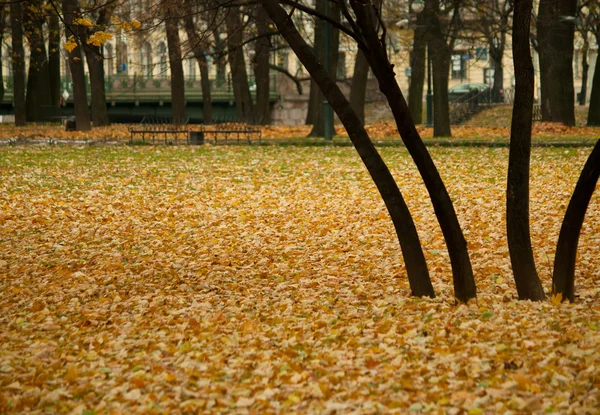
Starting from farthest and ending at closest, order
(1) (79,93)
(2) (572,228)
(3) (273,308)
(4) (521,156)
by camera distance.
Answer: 1. (1) (79,93)
2. (3) (273,308)
3. (2) (572,228)
4. (4) (521,156)

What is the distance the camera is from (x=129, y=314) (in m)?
7.12

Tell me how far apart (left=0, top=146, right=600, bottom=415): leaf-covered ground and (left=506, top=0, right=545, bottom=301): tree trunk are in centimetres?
34

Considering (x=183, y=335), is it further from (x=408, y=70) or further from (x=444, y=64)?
(x=408, y=70)

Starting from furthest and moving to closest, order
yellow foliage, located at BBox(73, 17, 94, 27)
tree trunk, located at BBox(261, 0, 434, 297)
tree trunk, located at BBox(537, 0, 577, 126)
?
1. tree trunk, located at BBox(537, 0, 577, 126)
2. yellow foliage, located at BBox(73, 17, 94, 27)
3. tree trunk, located at BBox(261, 0, 434, 297)

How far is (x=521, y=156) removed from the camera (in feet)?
21.9

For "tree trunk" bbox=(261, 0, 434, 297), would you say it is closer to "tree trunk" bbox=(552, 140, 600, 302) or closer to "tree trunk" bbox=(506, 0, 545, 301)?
"tree trunk" bbox=(506, 0, 545, 301)

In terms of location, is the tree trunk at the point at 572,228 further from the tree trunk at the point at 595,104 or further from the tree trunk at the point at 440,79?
the tree trunk at the point at 595,104

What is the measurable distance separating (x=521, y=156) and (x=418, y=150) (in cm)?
75

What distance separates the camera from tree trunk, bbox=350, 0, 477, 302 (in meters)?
6.39

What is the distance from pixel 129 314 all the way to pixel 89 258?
2.47 metres

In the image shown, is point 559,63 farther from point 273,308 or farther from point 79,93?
point 273,308

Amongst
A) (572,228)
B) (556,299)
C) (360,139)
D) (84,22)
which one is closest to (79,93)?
(84,22)

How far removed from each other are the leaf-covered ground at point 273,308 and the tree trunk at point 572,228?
279mm

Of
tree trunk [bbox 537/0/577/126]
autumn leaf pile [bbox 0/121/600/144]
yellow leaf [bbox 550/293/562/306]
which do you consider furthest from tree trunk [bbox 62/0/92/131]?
yellow leaf [bbox 550/293/562/306]
